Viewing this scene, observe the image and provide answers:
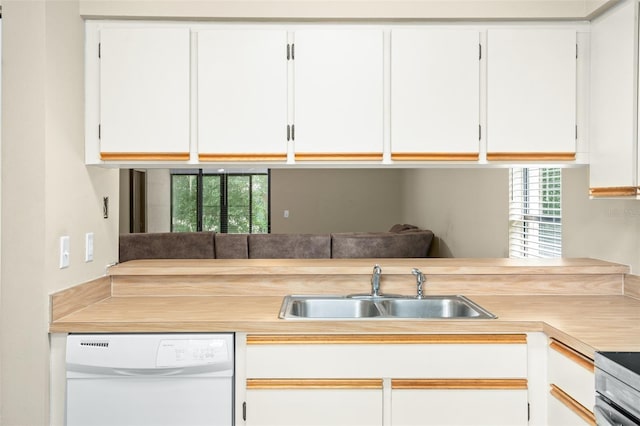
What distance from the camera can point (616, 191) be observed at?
6.35 ft

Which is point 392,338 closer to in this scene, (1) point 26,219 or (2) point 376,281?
(2) point 376,281

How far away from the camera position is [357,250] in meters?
4.86

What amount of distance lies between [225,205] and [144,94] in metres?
8.61

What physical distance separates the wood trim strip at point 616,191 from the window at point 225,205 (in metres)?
8.79

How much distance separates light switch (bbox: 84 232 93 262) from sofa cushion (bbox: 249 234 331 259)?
2.66 meters

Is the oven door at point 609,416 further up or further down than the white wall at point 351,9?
further down

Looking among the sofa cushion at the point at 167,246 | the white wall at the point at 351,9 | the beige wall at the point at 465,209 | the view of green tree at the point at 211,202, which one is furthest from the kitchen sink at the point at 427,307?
the view of green tree at the point at 211,202

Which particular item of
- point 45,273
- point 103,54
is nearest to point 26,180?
point 45,273

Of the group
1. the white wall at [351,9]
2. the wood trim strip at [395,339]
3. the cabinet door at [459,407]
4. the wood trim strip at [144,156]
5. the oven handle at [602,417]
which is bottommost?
the cabinet door at [459,407]

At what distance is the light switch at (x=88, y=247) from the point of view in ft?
7.02

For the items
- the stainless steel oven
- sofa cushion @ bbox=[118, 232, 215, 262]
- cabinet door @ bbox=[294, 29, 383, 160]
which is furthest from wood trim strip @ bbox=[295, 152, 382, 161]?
sofa cushion @ bbox=[118, 232, 215, 262]

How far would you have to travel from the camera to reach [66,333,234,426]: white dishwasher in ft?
5.81

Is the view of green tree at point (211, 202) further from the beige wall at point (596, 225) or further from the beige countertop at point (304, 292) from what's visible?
the beige wall at point (596, 225)

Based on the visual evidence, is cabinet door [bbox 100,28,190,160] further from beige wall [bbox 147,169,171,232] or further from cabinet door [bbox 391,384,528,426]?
beige wall [bbox 147,169,171,232]
